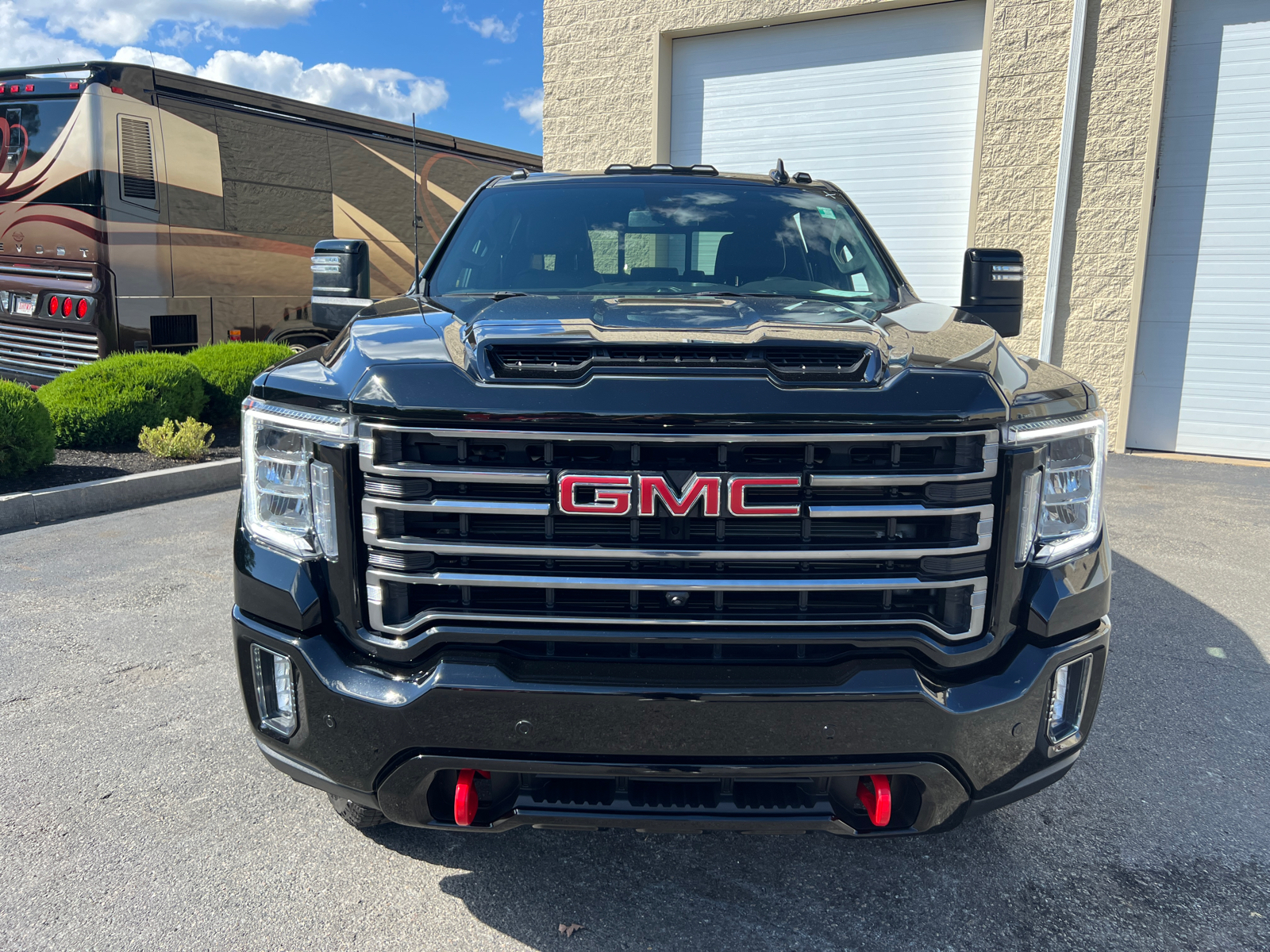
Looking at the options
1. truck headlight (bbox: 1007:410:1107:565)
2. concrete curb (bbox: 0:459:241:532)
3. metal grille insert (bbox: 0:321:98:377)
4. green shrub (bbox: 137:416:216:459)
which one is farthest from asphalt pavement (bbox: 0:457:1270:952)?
metal grille insert (bbox: 0:321:98:377)

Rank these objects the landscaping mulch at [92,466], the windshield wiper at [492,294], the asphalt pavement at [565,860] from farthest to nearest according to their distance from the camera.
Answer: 1. the landscaping mulch at [92,466]
2. the windshield wiper at [492,294]
3. the asphalt pavement at [565,860]

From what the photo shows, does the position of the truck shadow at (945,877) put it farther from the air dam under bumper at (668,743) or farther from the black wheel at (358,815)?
the air dam under bumper at (668,743)

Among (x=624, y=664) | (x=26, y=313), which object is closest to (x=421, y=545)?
(x=624, y=664)

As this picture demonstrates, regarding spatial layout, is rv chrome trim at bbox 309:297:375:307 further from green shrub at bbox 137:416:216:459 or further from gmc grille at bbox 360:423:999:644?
green shrub at bbox 137:416:216:459

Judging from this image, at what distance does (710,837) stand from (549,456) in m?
1.36

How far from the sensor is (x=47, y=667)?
12.0ft

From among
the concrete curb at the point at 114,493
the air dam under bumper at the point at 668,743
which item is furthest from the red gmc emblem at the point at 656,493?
the concrete curb at the point at 114,493

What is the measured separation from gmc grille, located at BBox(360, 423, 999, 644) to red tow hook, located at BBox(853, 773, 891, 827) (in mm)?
333

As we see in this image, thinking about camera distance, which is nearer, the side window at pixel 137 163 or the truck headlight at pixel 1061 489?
the truck headlight at pixel 1061 489

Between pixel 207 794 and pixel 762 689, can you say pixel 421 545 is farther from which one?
pixel 207 794

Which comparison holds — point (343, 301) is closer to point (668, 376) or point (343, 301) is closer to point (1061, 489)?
point (668, 376)

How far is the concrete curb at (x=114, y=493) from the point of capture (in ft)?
19.3

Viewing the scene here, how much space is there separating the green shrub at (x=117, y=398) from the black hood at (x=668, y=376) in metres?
6.16

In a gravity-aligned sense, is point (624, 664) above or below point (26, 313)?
below
